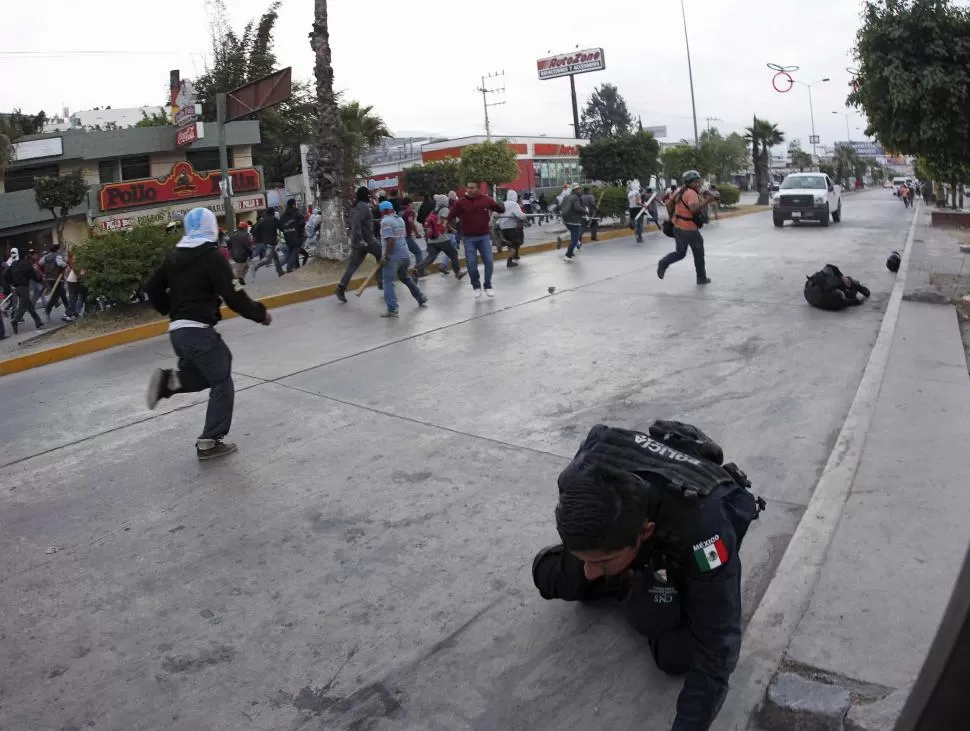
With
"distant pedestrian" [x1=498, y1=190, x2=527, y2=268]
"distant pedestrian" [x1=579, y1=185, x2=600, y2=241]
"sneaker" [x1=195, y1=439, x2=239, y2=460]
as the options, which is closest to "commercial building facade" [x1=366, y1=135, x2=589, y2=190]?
"distant pedestrian" [x1=579, y1=185, x2=600, y2=241]

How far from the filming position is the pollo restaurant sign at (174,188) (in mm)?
31577

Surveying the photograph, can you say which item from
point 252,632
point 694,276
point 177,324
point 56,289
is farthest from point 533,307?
point 56,289

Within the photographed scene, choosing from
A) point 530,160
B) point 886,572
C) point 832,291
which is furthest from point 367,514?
point 530,160

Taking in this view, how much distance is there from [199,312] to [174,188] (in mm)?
31118

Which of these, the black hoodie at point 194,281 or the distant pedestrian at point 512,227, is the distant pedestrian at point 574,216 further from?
the black hoodie at point 194,281

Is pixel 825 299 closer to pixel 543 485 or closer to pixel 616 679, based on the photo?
pixel 543 485

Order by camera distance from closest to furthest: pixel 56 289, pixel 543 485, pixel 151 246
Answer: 1. pixel 543 485
2. pixel 151 246
3. pixel 56 289

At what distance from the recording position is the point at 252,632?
3.21m

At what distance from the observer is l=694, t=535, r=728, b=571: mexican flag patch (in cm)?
224

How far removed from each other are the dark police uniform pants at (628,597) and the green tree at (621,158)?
27702mm

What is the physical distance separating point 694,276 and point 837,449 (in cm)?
767

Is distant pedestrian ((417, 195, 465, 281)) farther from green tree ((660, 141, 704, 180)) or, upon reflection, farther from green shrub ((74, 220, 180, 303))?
green tree ((660, 141, 704, 180))

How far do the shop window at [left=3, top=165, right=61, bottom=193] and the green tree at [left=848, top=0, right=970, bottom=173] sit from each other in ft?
95.1

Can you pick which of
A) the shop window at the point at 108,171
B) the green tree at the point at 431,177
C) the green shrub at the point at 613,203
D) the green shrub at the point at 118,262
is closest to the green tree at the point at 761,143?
the green tree at the point at 431,177
